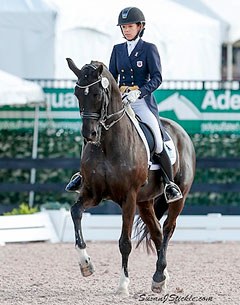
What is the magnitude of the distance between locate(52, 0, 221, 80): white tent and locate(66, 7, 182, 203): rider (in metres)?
9.27

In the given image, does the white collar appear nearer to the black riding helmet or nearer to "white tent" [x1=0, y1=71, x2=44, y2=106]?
the black riding helmet

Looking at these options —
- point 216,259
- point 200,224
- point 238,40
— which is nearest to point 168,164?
point 216,259

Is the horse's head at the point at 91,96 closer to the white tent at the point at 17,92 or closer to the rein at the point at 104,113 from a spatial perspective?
the rein at the point at 104,113

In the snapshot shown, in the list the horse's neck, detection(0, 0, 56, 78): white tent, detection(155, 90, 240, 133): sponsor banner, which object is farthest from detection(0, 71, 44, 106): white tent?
the horse's neck

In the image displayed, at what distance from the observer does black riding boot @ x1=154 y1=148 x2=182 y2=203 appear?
32.3 ft

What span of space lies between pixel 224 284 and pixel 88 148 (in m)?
1.97

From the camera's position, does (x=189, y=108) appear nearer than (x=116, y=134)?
No

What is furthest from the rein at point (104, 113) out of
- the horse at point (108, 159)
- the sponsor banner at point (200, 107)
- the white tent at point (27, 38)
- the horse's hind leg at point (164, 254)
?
the white tent at point (27, 38)

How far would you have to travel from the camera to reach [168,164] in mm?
9922

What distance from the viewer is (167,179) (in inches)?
390

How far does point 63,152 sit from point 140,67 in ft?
26.9

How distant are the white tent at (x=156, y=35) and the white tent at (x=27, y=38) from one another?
21 cm

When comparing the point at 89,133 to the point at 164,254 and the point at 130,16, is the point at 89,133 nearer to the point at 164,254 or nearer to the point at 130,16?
the point at 130,16

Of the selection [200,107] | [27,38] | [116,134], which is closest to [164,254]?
[116,134]
